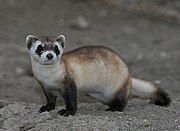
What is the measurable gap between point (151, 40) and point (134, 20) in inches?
41.9

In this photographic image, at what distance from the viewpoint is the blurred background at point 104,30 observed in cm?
749

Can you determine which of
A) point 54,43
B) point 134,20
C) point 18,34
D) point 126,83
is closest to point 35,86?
point 126,83

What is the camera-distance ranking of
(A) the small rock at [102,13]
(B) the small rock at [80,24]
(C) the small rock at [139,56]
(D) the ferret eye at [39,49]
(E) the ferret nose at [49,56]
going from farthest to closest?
(A) the small rock at [102,13] → (B) the small rock at [80,24] → (C) the small rock at [139,56] → (D) the ferret eye at [39,49] → (E) the ferret nose at [49,56]

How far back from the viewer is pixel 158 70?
7.57 m

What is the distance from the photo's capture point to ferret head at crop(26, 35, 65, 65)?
4.29 metres

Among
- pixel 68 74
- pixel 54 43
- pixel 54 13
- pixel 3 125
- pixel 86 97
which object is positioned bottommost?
pixel 54 13

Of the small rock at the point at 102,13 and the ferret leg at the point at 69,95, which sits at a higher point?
the ferret leg at the point at 69,95

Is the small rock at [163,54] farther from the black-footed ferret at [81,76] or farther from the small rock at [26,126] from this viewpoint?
the small rock at [26,126]

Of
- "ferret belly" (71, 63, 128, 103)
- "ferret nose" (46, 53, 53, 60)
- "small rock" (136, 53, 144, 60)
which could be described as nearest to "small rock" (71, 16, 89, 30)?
"small rock" (136, 53, 144, 60)

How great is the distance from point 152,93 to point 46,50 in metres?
1.42

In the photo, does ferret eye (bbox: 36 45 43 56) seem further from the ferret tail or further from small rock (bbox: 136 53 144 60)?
small rock (bbox: 136 53 144 60)

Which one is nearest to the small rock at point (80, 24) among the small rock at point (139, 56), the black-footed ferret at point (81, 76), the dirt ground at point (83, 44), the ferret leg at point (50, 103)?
the dirt ground at point (83, 44)

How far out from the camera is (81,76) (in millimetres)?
4750

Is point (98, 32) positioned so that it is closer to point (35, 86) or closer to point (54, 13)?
point (54, 13)
